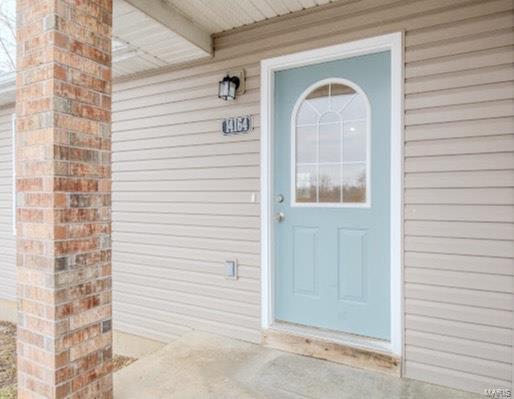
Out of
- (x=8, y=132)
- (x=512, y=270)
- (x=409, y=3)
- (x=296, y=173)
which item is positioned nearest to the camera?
(x=512, y=270)

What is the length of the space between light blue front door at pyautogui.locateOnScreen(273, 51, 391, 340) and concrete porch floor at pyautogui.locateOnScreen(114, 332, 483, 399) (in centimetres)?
31

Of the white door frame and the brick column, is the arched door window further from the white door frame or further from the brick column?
the brick column

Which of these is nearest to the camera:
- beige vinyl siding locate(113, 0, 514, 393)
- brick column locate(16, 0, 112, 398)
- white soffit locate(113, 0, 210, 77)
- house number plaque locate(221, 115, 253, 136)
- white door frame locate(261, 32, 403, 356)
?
brick column locate(16, 0, 112, 398)

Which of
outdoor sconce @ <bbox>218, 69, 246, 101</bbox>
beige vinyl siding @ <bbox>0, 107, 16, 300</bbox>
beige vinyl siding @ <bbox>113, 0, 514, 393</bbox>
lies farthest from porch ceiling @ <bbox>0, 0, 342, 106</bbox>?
beige vinyl siding @ <bbox>0, 107, 16, 300</bbox>

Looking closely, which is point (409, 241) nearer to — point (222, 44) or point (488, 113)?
point (488, 113)

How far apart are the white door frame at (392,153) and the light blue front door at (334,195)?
56 millimetres

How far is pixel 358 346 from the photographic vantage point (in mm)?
2461

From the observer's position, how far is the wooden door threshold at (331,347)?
7.80 ft

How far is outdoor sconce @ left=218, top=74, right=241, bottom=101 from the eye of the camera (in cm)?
291

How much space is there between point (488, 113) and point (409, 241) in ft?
2.86

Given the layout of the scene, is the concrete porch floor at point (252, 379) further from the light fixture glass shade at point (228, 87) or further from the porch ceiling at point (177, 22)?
the porch ceiling at point (177, 22)

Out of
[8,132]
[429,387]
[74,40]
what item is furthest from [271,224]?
[8,132]

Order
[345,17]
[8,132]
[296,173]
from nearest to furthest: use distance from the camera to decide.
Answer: [345,17] → [296,173] → [8,132]

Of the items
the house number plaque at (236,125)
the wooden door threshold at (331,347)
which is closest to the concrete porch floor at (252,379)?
the wooden door threshold at (331,347)
